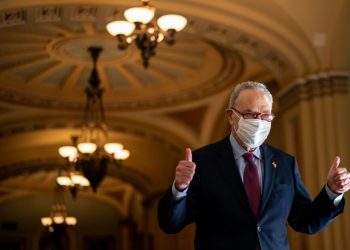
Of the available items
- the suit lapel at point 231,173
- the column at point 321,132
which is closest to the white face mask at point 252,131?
the suit lapel at point 231,173

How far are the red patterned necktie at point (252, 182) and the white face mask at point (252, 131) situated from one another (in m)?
0.08

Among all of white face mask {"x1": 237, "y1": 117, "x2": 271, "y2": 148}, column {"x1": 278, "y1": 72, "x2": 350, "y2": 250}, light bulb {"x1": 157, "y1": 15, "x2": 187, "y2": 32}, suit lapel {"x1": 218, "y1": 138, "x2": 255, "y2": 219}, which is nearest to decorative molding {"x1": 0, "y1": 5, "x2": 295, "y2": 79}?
column {"x1": 278, "y1": 72, "x2": 350, "y2": 250}

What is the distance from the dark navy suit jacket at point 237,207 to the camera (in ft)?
8.47

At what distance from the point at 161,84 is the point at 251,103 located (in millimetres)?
9973

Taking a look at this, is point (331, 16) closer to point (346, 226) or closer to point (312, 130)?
point (312, 130)

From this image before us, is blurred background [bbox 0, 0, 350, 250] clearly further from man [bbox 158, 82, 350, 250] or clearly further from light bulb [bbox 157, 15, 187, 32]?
man [bbox 158, 82, 350, 250]

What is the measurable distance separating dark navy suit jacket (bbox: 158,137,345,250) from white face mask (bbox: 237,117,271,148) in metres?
0.12

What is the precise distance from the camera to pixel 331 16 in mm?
8164

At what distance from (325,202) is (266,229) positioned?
334mm

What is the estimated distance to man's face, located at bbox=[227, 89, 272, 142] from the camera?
2.68m

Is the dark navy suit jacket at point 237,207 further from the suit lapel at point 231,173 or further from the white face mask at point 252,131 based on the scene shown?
the white face mask at point 252,131

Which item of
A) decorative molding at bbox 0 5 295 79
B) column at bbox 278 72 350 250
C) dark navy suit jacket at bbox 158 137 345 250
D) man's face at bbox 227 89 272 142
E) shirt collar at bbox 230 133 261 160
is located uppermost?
decorative molding at bbox 0 5 295 79

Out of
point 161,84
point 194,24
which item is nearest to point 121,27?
point 194,24

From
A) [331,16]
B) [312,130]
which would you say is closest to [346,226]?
[312,130]
